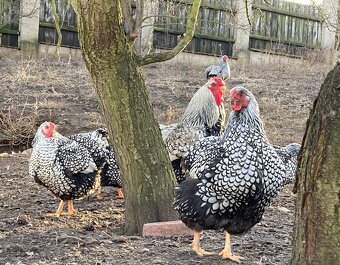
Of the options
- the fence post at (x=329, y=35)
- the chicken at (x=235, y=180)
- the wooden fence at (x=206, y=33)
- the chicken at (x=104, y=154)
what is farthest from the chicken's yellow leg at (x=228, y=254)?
the wooden fence at (x=206, y=33)

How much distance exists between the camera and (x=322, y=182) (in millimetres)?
2658

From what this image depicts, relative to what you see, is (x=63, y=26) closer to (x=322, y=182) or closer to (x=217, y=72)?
(x=217, y=72)

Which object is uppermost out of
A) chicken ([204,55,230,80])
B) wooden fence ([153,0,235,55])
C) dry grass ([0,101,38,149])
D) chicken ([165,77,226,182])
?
wooden fence ([153,0,235,55])

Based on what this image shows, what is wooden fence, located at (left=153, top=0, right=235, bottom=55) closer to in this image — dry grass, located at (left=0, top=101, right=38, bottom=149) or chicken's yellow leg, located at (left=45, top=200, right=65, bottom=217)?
dry grass, located at (left=0, top=101, right=38, bottom=149)

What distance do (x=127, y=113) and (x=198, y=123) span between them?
70.9 inches

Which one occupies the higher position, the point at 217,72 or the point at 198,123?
the point at 217,72

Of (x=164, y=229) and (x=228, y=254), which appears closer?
(x=228, y=254)

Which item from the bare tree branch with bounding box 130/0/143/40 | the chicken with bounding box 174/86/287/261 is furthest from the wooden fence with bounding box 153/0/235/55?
the chicken with bounding box 174/86/287/261

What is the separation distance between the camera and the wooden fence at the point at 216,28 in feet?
52.2

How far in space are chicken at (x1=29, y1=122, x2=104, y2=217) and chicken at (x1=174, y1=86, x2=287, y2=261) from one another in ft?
5.96

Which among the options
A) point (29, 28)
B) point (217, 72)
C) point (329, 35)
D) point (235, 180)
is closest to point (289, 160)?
point (235, 180)

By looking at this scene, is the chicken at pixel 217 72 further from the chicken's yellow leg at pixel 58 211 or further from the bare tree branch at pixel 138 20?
the chicken's yellow leg at pixel 58 211

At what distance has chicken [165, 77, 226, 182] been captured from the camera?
20.5 ft

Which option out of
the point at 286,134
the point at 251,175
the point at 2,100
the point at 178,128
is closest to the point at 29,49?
the point at 2,100
